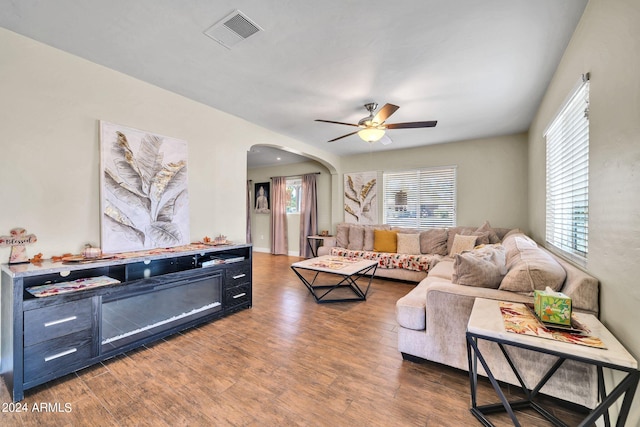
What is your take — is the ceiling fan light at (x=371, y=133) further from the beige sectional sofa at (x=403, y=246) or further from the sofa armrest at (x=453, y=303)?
the beige sectional sofa at (x=403, y=246)

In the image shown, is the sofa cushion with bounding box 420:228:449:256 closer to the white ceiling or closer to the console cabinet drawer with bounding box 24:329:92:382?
the white ceiling

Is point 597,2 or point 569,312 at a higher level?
point 597,2

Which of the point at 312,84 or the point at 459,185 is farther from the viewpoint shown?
the point at 459,185

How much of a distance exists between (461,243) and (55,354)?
5024 mm

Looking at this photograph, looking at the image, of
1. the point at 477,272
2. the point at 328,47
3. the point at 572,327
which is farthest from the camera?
the point at 328,47

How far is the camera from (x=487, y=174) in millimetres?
4812

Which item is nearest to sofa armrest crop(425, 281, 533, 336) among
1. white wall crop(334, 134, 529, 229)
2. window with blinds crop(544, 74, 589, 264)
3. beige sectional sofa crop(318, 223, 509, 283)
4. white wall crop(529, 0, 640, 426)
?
white wall crop(529, 0, 640, 426)

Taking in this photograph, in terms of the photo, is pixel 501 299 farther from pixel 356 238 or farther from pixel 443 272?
pixel 356 238

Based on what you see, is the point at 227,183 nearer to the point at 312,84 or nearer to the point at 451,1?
the point at 312,84

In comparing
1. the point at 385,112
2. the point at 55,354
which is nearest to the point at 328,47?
the point at 385,112

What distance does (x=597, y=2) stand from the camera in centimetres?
153

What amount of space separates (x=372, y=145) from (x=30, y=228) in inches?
196

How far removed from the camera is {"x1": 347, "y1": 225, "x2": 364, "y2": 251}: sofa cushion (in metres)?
5.41

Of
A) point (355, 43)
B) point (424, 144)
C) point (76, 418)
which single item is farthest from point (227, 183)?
point (424, 144)
